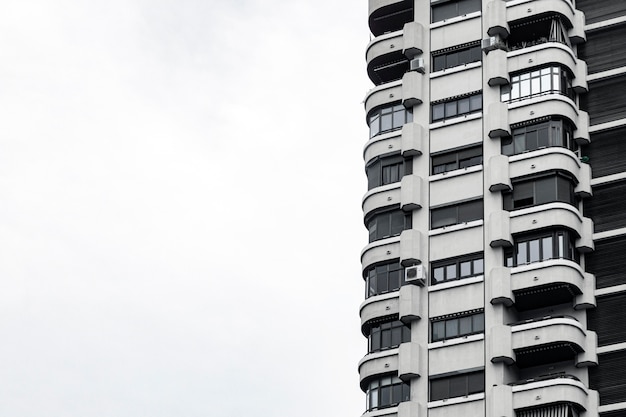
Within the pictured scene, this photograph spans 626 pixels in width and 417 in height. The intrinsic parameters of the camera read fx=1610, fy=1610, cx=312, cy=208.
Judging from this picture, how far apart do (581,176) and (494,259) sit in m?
Result: 7.13

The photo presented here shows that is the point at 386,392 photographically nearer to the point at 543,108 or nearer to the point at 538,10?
the point at 543,108

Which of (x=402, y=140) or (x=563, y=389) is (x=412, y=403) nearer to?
(x=563, y=389)

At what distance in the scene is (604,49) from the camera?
9456cm

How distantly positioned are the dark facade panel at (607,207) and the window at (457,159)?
675 cm

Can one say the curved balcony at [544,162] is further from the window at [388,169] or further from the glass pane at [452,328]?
the glass pane at [452,328]

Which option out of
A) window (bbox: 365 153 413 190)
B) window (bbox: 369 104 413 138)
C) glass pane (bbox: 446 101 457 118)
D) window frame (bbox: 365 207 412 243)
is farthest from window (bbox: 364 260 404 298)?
glass pane (bbox: 446 101 457 118)

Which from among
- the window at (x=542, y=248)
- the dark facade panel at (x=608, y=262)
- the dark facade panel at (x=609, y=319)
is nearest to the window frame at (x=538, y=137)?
the window at (x=542, y=248)

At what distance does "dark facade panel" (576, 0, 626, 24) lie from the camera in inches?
3750

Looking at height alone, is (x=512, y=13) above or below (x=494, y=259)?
above

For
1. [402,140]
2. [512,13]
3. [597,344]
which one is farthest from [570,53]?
[597,344]

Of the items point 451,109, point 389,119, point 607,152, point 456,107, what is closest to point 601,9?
point 607,152

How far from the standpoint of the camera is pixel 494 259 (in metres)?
87.6

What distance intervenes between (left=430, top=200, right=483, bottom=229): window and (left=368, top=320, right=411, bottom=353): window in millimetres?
6054

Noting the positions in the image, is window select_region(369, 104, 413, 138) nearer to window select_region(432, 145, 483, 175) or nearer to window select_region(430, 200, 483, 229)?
window select_region(432, 145, 483, 175)
